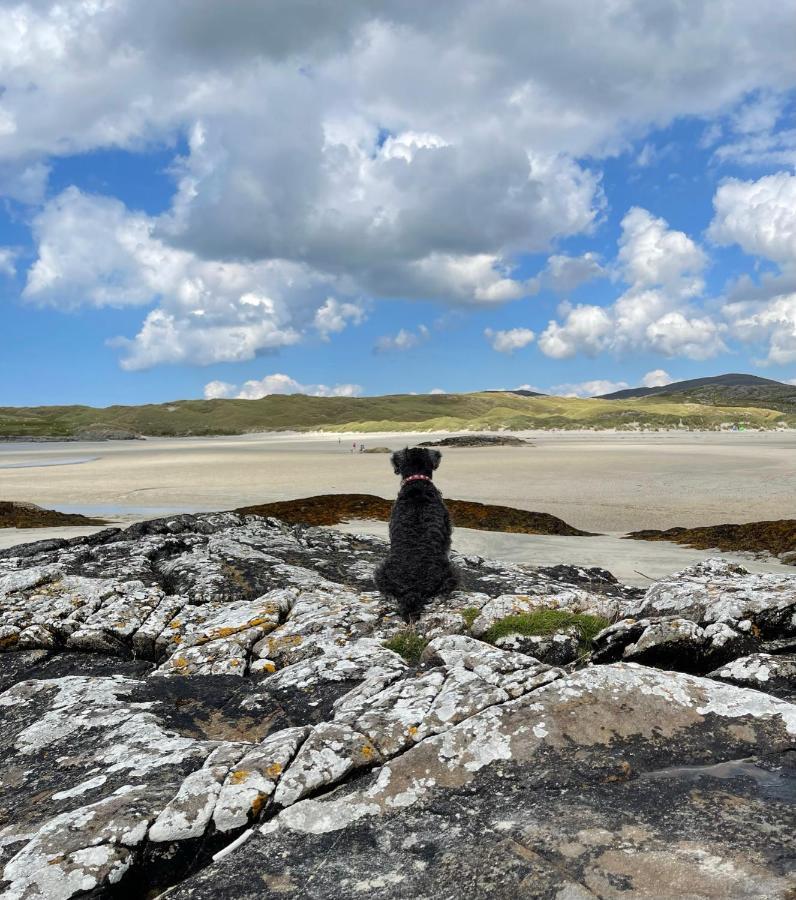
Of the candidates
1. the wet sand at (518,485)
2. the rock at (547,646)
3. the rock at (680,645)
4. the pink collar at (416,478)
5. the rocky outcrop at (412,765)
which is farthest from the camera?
the wet sand at (518,485)

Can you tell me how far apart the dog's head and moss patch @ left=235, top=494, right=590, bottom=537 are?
7651 mm

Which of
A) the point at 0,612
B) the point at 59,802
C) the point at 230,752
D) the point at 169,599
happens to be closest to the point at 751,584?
the point at 230,752

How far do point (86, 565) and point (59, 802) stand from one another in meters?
5.34

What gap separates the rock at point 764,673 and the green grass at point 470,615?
239 cm

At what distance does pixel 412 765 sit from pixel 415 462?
536 centimetres

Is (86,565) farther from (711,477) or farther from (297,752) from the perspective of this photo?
(711,477)

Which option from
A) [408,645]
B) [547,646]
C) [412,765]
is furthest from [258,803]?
[547,646]

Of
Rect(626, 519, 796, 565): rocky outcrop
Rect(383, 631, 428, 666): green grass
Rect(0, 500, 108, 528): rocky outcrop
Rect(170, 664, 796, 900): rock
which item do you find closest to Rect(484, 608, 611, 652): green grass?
Rect(383, 631, 428, 666): green grass

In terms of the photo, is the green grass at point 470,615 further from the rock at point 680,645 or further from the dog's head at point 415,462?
the dog's head at point 415,462

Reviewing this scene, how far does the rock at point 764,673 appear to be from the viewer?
11.8ft

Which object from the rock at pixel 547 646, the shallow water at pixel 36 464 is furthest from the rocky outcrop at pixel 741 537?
the shallow water at pixel 36 464

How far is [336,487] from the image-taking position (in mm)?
25609

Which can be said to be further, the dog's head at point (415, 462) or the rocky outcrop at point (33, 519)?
the rocky outcrop at point (33, 519)

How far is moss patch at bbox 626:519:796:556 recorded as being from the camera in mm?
12984
